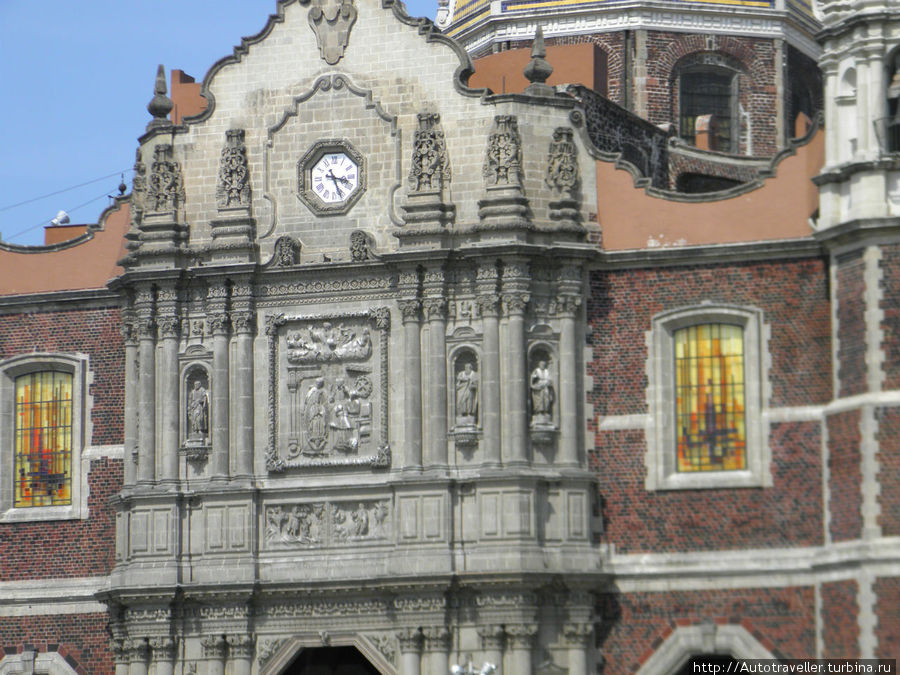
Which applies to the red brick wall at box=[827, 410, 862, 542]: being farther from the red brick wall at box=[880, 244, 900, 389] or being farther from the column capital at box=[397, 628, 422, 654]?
the column capital at box=[397, 628, 422, 654]

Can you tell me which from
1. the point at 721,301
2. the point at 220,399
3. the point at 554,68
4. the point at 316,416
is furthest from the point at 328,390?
the point at 554,68

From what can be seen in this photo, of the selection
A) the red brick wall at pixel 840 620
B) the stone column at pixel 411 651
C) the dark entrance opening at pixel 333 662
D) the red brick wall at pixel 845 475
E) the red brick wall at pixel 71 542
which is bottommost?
the dark entrance opening at pixel 333 662

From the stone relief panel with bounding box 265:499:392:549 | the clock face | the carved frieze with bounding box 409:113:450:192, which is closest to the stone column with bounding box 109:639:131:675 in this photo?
the stone relief panel with bounding box 265:499:392:549

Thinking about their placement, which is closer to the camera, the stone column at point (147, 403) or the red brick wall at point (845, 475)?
the red brick wall at point (845, 475)

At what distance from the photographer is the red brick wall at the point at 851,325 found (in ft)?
139

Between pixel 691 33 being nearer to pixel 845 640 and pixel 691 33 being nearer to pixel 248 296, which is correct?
pixel 248 296

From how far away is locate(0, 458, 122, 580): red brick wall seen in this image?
4769cm

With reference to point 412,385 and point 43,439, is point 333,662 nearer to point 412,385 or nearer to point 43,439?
point 412,385

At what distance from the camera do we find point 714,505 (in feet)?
144

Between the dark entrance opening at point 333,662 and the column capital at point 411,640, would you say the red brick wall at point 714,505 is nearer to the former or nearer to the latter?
the column capital at point 411,640

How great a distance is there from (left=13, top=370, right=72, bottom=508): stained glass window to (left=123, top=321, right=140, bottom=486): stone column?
1640 mm

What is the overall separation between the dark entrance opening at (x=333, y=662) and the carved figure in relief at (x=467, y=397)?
5.33 metres

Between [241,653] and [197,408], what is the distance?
189 inches

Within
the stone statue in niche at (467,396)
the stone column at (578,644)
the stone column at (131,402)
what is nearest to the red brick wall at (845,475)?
the stone column at (578,644)
